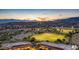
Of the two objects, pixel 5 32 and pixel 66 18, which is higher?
pixel 66 18

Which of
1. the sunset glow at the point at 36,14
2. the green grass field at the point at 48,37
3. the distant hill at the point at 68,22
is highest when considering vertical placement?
the sunset glow at the point at 36,14

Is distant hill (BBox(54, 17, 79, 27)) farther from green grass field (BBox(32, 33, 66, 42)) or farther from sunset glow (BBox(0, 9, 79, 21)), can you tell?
green grass field (BBox(32, 33, 66, 42))

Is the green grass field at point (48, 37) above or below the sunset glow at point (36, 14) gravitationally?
below

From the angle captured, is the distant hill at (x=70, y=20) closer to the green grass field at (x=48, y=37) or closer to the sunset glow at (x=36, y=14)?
the sunset glow at (x=36, y=14)

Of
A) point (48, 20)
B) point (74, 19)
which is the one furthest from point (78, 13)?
point (48, 20)

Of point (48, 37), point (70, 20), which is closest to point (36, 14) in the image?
point (48, 37)

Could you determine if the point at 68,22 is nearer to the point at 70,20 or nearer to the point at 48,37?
the point at 70,20

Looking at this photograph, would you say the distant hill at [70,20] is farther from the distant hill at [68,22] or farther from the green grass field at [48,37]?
the green grass field at [48,37]

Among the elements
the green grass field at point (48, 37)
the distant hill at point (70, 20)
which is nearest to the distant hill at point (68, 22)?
the distant hill at point (70, 20)

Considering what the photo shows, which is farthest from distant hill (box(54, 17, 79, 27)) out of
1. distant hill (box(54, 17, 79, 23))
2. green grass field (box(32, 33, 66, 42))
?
green grass field (box(32, 33, 66, 42))

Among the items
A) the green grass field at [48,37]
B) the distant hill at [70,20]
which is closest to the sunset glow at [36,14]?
the distant hill at [70,20]
